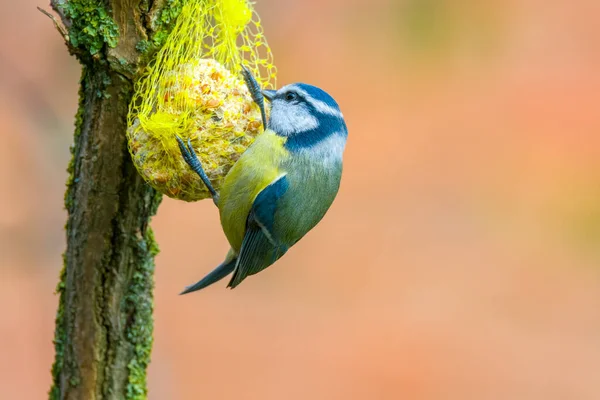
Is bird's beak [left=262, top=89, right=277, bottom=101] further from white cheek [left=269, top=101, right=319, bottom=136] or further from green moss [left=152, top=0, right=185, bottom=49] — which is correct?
green moss [left=152, top=0, right=185, bottom=49]

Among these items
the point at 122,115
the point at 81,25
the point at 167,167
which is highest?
the point at 81,25

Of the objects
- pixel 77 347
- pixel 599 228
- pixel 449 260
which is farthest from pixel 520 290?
pixel 77 347

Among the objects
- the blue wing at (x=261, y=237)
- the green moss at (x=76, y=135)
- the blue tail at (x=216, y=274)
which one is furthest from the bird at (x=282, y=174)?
the green moss at (x=76, y=135)

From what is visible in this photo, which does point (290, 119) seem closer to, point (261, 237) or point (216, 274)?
point (261, 237)

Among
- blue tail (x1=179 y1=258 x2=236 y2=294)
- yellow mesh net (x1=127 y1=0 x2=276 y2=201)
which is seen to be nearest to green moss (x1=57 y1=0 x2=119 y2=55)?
yellow mesh net (x1=127 y1=0 x2=276 y2=201)

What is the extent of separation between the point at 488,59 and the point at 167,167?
9.52 ft

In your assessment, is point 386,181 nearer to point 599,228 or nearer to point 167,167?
point 599,228

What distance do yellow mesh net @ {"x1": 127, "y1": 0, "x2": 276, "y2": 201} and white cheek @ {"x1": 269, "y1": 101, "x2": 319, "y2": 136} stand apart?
5cm

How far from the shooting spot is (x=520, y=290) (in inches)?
146

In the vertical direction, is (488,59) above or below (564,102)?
above

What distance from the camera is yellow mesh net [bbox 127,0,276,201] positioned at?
67.2 inches

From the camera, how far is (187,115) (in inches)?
67.2

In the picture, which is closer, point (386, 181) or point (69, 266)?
point (69, 266)

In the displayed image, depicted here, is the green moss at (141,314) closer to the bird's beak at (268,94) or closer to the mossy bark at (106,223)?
the mossy bark at (106,223)
